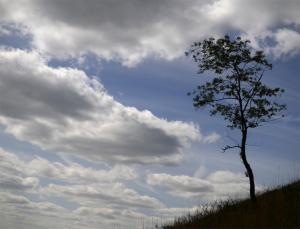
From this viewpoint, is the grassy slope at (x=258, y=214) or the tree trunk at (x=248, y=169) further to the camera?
the tree trunk at (x=248, y=169)

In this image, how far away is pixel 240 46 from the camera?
2977 cm

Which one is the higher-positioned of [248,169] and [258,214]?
[248,169]

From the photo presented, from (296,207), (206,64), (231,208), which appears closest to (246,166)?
(231,208)

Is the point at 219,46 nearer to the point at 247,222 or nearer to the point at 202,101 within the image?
the point at 202,101

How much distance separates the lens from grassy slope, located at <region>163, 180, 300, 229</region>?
21.8m

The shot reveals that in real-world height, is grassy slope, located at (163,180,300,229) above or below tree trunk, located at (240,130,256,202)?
below

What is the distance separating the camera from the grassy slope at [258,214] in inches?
859

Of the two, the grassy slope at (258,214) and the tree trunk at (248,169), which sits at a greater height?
the tree trunk at (248,169)

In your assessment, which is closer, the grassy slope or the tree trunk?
the grassy slope

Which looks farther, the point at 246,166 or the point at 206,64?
the point at 206,64

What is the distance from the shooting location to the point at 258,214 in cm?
2309

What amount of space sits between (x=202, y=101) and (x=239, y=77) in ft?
8.63

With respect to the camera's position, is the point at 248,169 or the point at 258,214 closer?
the point at 258,214

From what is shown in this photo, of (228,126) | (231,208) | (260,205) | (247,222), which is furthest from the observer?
(228,126)
